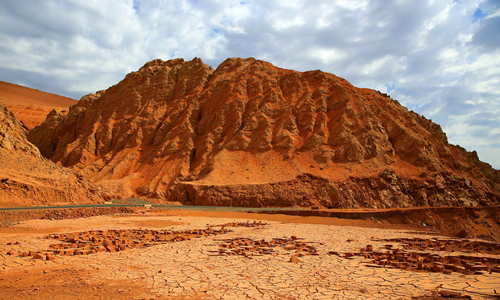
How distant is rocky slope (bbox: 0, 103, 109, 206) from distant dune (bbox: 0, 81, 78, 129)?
5718 cm

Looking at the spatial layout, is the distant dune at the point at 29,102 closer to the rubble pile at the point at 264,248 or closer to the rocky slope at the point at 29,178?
the rocky slope at the point at 29,178

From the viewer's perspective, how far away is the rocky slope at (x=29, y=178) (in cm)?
2116

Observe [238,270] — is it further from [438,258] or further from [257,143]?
[257,143]

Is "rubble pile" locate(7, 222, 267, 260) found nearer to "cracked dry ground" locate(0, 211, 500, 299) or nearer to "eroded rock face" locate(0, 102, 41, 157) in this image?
"cracked dry ground" locate(0, 211, 500, 299)

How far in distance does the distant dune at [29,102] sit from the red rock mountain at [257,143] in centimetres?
3115

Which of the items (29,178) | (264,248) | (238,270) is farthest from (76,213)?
(238,270)

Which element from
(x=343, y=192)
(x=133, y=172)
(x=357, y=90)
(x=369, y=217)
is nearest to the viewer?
(x=369, y=217)

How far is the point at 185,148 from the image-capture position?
148ft

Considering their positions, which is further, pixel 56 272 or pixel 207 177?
pixel 207 177

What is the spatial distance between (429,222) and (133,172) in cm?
3986

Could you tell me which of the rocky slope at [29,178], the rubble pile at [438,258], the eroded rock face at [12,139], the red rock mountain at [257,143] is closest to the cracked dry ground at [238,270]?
the rubble pile at [438,258]

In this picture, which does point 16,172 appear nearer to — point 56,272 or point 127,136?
point 56,272

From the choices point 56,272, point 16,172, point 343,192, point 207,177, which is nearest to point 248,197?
point 207,177

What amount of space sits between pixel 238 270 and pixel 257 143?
35491 mm
